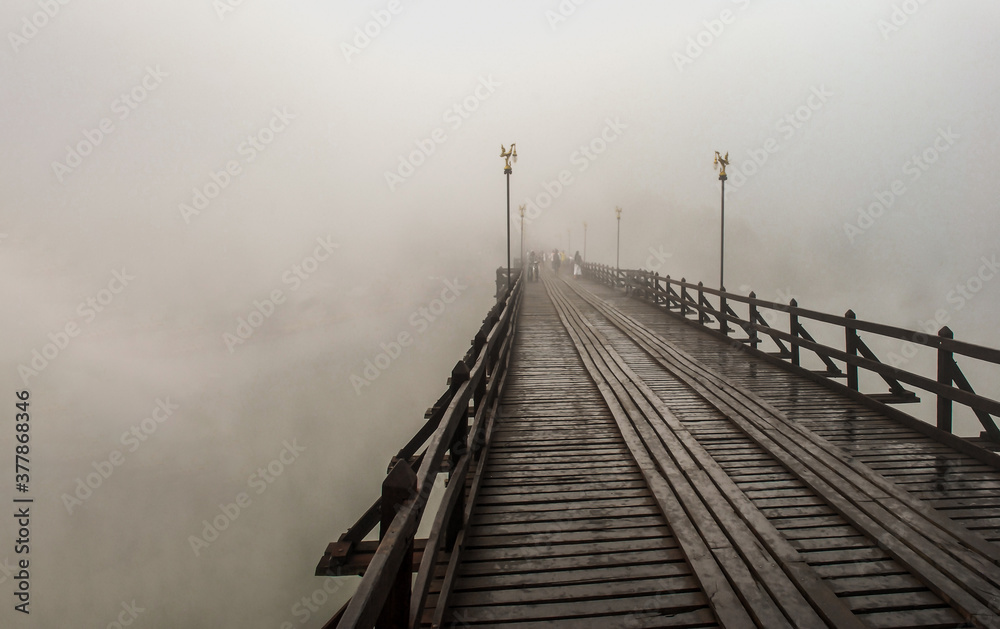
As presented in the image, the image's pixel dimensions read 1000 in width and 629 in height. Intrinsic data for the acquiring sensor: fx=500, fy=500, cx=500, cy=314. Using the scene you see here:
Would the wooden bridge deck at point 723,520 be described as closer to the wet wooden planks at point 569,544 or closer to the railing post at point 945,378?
the wet wooden planks at point 569,544

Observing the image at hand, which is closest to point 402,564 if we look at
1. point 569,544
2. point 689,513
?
point 569,544

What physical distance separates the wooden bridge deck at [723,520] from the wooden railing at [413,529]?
0.24 metres

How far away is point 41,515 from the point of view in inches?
2494

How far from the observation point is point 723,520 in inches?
162

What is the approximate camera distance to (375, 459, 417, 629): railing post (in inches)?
83.7

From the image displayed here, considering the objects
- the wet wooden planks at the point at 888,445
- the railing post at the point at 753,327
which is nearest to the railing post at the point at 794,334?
the wet wooden planks at the point at 888,445

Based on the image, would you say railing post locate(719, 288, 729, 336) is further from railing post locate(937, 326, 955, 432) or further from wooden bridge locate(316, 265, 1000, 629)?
railing post locate(937, 326, 955, 432)

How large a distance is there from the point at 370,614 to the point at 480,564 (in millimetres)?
2110

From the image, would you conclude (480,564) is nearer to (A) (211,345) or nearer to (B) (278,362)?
(B) (278,362)

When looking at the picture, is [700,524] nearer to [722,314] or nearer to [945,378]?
[945,378]

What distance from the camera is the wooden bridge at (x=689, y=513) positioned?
120 inches

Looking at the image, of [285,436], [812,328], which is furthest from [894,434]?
[812,328]

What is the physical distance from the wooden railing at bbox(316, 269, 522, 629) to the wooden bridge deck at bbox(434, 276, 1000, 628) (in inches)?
9.4

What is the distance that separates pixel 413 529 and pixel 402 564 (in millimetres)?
169
